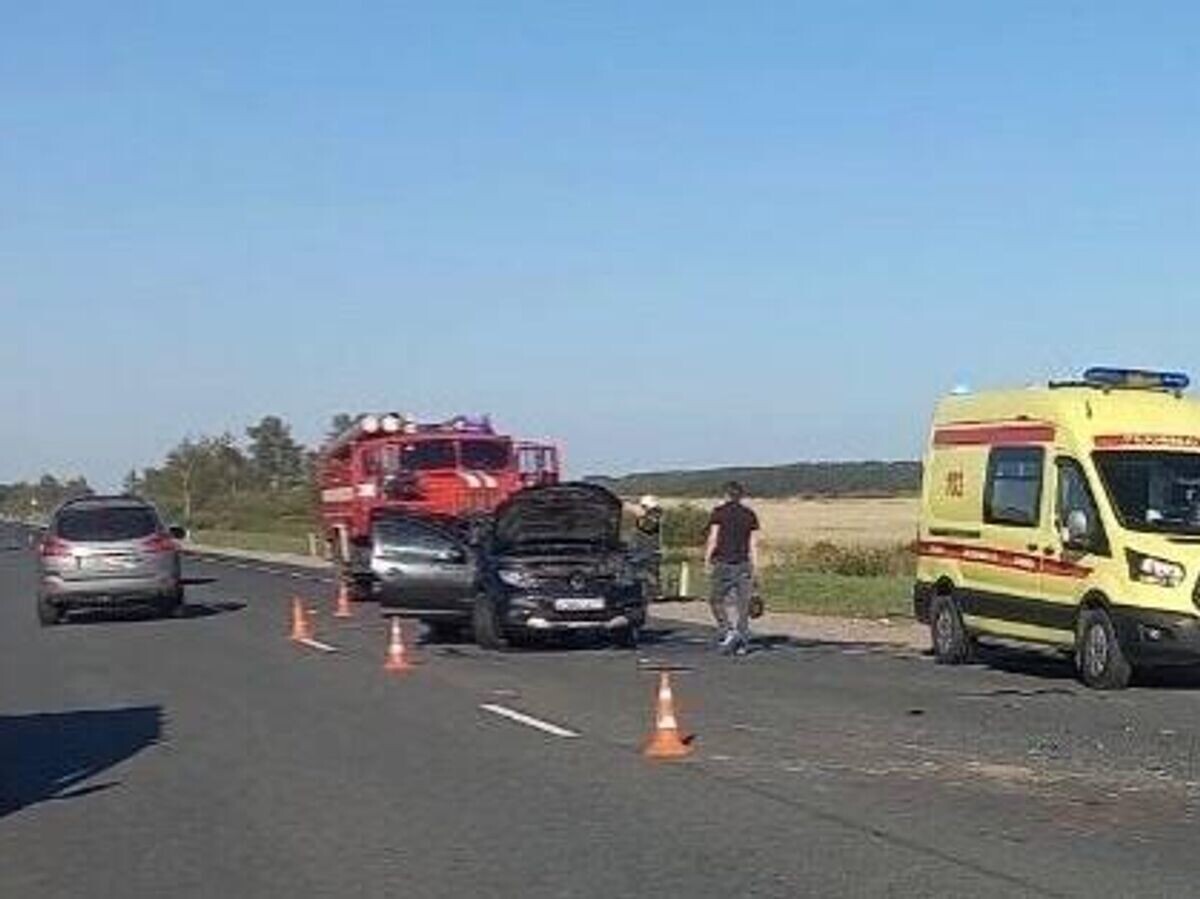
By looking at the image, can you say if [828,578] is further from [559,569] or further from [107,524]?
[559,569]

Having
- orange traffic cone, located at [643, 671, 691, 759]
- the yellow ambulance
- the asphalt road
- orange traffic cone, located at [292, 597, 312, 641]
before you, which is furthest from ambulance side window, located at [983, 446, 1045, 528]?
orange traffic cone, located at [292, 597, 312, 641]

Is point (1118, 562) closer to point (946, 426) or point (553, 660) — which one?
point (946, 426)

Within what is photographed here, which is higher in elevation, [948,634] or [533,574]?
[533,574]

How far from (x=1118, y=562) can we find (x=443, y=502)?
18.4m

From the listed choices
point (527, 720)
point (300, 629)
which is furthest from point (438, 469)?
point (527, 720)

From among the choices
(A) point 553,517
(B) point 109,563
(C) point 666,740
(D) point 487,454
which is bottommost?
(C) point 666,740

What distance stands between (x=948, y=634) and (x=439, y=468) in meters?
15.5

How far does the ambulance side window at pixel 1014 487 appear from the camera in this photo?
68.5 feet

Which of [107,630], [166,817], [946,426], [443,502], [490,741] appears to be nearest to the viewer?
[166,817]

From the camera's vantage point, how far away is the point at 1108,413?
20.5m

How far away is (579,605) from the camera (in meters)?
25.0

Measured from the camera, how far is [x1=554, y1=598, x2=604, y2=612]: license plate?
981 inches

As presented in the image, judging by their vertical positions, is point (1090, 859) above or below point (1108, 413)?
below

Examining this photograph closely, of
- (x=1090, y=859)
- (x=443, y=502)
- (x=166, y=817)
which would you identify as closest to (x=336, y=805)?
(x=166, y=817)
